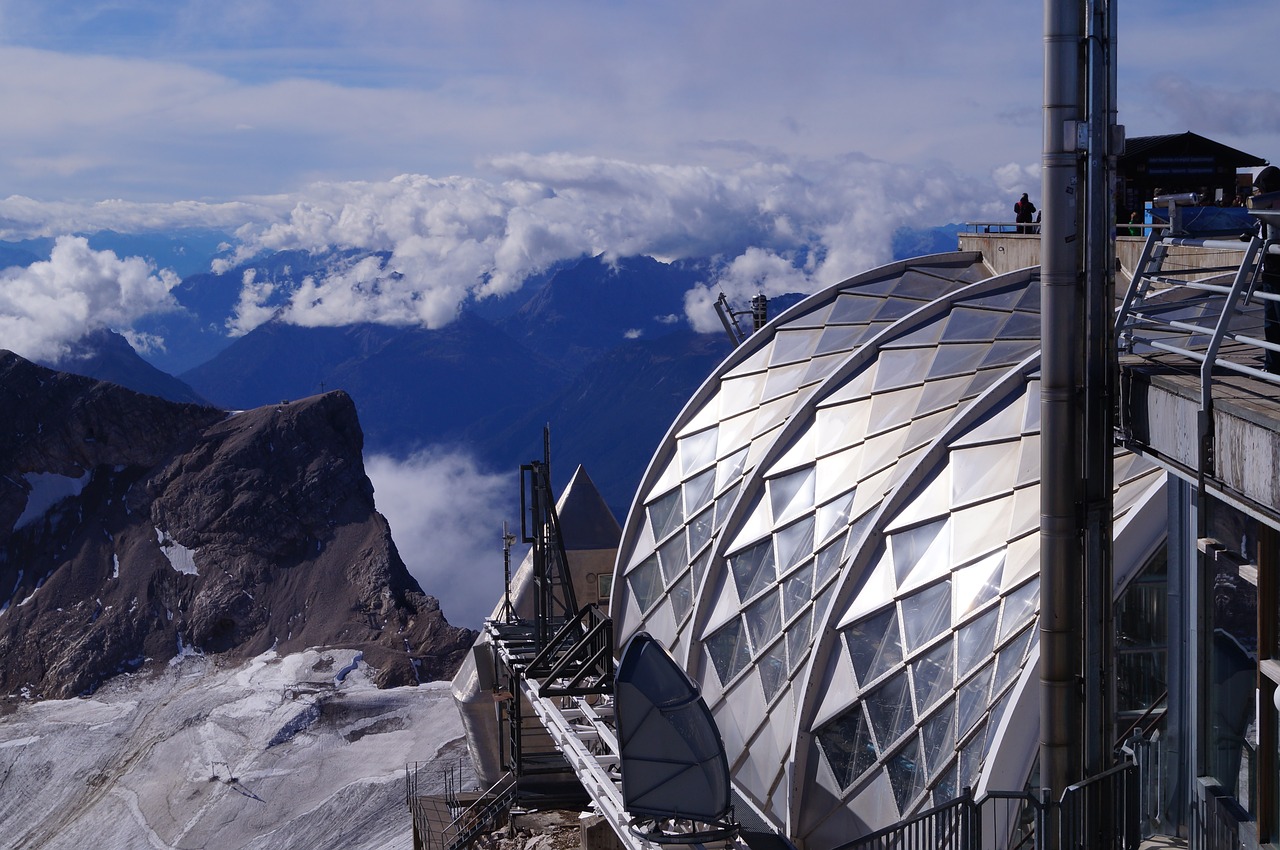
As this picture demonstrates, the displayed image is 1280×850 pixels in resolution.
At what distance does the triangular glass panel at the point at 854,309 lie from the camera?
28031 millimetres

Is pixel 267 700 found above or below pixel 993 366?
below

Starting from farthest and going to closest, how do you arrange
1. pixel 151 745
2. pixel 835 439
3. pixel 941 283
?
pixel 151 745 → pixel 941 283 → pixel 835 439

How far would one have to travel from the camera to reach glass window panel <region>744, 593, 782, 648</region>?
850 inches

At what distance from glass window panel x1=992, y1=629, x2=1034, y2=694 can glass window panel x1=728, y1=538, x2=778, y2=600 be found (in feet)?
22.5

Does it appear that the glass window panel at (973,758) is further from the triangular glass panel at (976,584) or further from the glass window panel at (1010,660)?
the triangular glass panel at (976,584)

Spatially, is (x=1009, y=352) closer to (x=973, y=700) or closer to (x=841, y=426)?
(x=841, y=426)

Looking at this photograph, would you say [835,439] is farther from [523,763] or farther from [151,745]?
[151,745]

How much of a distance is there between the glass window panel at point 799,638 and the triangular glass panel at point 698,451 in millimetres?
7017

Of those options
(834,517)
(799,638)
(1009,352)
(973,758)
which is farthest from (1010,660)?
(1009,352)

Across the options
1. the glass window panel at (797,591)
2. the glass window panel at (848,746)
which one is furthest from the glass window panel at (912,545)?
the glass window panel at (797,591)

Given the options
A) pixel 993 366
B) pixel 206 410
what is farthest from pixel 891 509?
pixel 206 410

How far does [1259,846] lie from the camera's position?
958 centimetres

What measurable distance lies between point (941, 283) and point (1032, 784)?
1634 cm

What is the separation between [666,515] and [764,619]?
6.55 m
